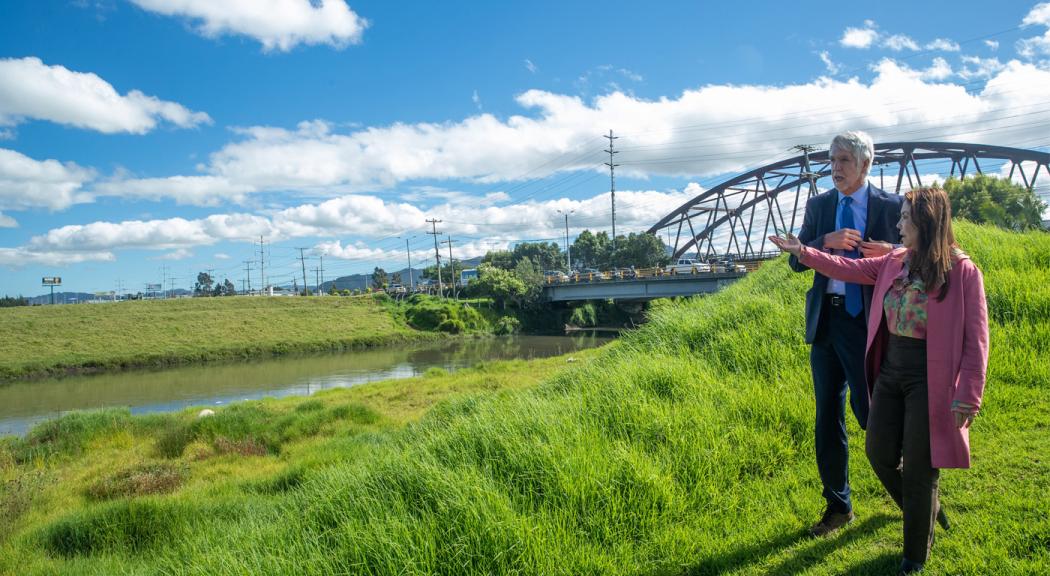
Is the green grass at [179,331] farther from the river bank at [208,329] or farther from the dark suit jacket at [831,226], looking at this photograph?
the dark suit jacket at [831,226]

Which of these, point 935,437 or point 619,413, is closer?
point 935,437

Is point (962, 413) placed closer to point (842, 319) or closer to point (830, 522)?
point (842, 319)

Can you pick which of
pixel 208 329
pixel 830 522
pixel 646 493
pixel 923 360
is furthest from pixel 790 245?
pixel 208 329

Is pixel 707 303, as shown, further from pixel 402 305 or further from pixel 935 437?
pixel 402 305

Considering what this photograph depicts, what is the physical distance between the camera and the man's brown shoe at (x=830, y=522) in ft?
10.9

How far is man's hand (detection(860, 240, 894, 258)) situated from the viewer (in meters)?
3.13

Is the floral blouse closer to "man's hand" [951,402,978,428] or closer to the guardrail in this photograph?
"man's hand" [951,402,978,428]

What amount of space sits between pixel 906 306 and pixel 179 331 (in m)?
51.1

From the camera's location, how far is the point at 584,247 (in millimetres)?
98312

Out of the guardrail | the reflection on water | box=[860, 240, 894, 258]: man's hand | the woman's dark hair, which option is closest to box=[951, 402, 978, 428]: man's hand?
the woman's dark hair

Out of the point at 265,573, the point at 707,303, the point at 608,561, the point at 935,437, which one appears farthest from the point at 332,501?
the point at 707,303

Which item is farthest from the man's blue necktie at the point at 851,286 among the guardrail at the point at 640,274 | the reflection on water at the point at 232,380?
the guardrail at the point at 640,274

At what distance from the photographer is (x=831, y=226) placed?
3.50 meters

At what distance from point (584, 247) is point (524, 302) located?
145ft
